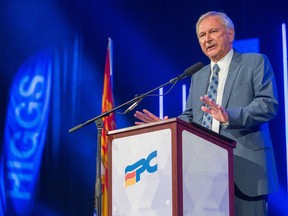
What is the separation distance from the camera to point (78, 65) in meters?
5.15

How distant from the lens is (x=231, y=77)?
2.87 meters

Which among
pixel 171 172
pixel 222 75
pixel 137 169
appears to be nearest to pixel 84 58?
pixel 222 75

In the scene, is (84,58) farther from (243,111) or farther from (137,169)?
(137,169)

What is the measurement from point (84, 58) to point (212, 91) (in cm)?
240

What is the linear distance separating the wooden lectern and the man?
18cm

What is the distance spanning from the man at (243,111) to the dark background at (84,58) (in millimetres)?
1733

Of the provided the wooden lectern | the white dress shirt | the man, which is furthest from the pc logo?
the white dress shirt

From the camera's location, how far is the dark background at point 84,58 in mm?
4918

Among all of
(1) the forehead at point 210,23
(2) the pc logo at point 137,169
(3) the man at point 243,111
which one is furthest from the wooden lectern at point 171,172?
(1) the forehead at point 210,23

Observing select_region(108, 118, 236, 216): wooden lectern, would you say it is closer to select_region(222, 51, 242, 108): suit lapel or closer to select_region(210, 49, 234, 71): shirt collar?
select_region(222, 51, 242, 108): suit lapel

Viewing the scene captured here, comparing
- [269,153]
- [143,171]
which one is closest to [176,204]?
[143,171]

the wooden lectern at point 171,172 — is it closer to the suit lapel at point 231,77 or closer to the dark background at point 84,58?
the suit lapel at point 231,77

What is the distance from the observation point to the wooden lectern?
90.7 inches

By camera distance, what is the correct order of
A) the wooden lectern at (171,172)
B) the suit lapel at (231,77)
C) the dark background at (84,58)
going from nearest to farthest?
the wooden lectern at (171,172) → the suit lapel at (231,77) → the dark background at (84,58)
